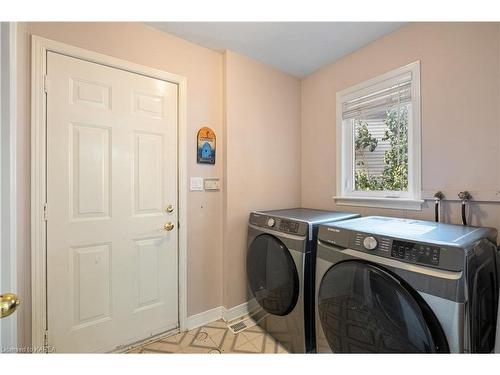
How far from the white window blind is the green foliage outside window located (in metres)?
0.07

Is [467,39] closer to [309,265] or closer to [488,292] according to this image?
[488,292]

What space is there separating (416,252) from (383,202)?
0.92 metres

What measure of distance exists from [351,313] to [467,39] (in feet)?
5.61

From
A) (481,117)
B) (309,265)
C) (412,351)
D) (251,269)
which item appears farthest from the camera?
(251,269)

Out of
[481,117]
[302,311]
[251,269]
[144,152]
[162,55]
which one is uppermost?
[162,55]

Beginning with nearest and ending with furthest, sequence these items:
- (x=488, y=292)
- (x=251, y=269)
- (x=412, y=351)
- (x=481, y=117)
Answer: (x=412, y=351), (x=488, y=292), (x=481, y=117), (x=251, y=269)

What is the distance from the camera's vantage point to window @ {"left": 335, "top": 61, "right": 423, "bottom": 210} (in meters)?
1.59

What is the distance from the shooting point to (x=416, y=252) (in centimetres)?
91

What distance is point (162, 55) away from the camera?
65.6 inches

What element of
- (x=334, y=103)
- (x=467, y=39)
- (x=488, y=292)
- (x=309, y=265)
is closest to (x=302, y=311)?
(x=309, y=265)

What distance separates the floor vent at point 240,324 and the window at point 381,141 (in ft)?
4.34

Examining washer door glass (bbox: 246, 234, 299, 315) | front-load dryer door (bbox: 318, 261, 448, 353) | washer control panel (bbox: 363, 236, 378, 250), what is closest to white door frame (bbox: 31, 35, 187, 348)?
washer door glass (bbox: 246, 234, 299, 315)

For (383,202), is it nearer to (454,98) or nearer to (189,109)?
(454,98)
